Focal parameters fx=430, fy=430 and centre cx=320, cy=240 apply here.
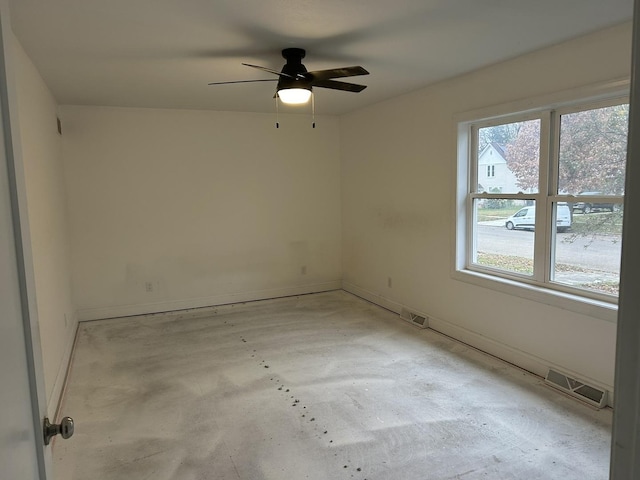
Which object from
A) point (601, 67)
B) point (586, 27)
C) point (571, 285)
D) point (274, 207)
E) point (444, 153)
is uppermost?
point (586, 27)

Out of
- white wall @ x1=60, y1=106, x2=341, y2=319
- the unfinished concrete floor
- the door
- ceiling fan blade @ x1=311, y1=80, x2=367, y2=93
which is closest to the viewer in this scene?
the door

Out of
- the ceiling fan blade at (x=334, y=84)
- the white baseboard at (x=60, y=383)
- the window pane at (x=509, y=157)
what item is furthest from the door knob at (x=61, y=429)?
Result: the window pane at (x=509, y=157)

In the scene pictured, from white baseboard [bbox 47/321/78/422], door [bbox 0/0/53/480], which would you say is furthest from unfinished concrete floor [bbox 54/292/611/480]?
door [bbox 0/0/53/480]

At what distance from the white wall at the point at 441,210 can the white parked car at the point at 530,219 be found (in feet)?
1.94

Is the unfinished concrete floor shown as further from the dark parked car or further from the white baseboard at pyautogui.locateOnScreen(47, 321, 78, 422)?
the dark parked car

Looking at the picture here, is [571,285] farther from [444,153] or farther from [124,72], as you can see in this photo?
[124,72]

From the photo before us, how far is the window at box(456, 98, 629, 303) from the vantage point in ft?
9.52

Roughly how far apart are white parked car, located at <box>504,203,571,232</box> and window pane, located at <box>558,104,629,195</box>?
144 mm

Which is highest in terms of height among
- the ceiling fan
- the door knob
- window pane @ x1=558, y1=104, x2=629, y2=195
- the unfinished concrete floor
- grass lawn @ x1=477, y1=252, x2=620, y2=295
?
the ceiling fan

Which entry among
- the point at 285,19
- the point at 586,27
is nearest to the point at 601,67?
the point at 586,27

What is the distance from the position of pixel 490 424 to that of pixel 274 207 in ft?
12.5

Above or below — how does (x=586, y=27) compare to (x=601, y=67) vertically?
above

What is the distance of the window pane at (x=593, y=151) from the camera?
2814 millimetres

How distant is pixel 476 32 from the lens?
2748 millimetres
